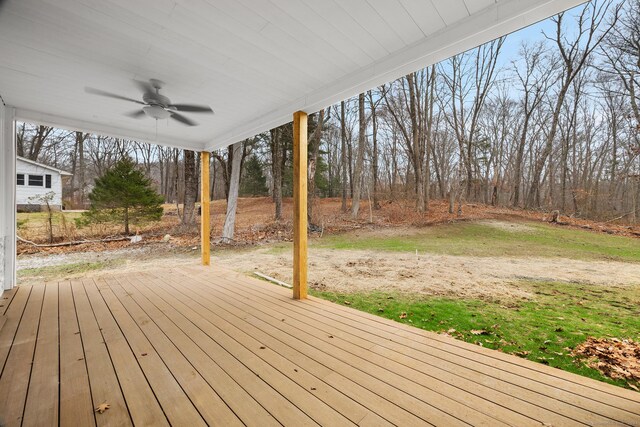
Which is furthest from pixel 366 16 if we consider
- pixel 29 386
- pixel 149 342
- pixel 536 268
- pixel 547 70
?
pixel 547 70

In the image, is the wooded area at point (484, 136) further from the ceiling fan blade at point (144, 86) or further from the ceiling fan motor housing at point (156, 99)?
the ceiling fan blade at point (144, 86)

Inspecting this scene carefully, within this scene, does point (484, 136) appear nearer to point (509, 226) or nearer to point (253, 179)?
point (509, 226)

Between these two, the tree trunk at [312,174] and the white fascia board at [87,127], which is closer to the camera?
the white fascia board at [87,127]

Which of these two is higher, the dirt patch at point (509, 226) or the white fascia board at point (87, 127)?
the white fascia board at point (87, 127)

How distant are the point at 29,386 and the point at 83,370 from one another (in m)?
0.24

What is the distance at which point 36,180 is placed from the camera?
43.7 ft

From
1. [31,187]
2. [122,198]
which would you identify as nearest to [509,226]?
[122,198]

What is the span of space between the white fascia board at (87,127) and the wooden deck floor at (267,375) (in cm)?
261

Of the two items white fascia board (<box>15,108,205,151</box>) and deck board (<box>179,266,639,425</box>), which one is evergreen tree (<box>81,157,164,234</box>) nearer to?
white fascia board (<box>15,108,205,151</box>)

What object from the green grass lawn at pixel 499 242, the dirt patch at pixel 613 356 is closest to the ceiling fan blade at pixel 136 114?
the dirt patch at pixel 613 356

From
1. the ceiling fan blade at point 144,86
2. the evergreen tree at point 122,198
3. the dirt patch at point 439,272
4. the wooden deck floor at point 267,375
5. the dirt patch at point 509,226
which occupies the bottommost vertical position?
the dirt patch at point 439,272

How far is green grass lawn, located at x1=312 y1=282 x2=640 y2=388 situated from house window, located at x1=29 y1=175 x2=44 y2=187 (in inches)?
663

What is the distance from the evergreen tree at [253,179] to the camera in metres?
16.1

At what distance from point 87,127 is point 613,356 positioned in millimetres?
6734
